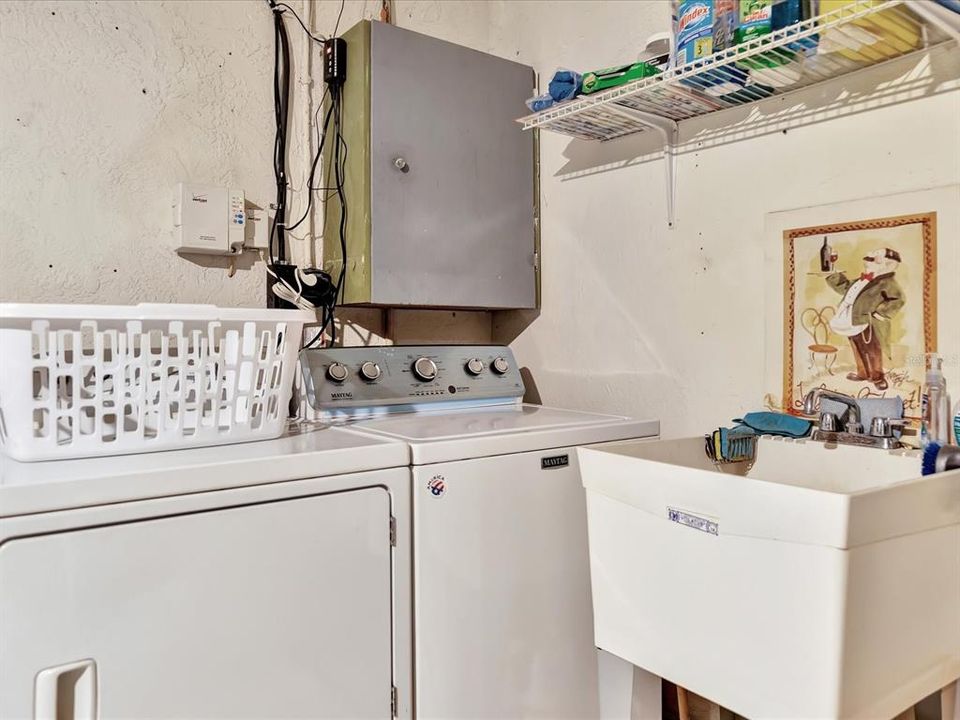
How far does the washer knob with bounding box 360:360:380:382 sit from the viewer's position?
1.65 metres

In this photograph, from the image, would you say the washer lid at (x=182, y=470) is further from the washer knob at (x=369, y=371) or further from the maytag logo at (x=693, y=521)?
the maytag logo at (x=693, y=521)

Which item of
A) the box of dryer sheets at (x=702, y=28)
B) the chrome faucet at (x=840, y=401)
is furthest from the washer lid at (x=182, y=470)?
the box of dryer sheets at (x=702, y=28)

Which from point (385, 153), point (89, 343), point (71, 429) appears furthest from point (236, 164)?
point (71, 429)

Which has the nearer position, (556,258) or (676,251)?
(676,251)

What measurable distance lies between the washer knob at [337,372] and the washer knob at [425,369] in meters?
0.18

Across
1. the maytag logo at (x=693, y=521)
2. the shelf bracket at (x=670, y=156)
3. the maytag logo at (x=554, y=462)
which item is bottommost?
the maytag logo at (x=693, y=521)

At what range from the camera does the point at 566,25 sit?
6.58 feet

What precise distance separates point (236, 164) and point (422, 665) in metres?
1.26

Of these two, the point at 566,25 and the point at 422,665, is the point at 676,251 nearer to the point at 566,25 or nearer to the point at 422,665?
the point at 566,25

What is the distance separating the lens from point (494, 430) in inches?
56.4

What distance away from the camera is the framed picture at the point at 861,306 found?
51.2 inches

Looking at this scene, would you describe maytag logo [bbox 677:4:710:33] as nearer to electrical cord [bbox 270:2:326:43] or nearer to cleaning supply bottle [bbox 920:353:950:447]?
cleaning supply bottle [bbox 920:353:950:447]

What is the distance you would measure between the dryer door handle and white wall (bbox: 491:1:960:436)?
1.31 meters

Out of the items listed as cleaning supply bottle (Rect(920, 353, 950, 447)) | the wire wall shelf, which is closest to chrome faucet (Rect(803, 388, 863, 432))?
cleaning supply bottle (Rect(920, 353, 950, 447))
